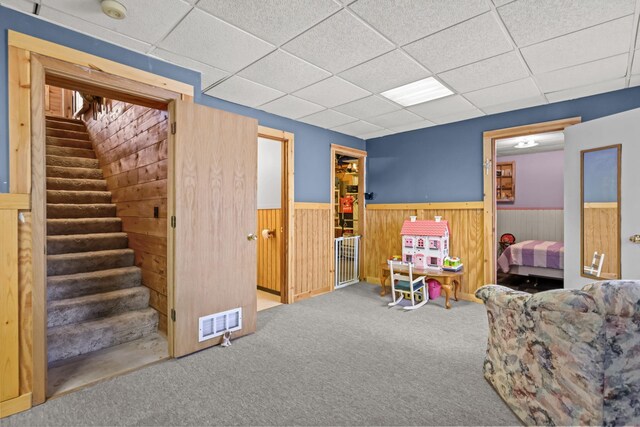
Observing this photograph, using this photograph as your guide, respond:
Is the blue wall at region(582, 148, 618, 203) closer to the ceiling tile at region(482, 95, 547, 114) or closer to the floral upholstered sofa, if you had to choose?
the ceiling tile at region(482, 95, 547, 114)

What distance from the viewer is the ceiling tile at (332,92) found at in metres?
3.14

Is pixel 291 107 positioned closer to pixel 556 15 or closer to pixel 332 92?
pixel 332 92

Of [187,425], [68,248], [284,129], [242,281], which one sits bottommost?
[187,425]

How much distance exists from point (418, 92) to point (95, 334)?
3960 mm

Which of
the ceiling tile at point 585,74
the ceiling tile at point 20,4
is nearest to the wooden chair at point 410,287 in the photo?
the ceiling tile at point 585,74

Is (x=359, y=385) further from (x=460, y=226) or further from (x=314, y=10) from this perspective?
(x=460, y=226)

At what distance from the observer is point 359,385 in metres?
2.17

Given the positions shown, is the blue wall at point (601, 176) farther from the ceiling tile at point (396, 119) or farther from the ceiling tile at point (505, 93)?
the ceiling tile at point (396, 119)

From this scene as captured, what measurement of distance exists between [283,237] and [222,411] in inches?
100

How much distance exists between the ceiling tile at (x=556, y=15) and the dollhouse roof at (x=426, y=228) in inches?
97.2

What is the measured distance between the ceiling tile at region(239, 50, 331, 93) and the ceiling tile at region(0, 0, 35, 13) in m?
1.45

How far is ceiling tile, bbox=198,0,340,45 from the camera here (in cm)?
194

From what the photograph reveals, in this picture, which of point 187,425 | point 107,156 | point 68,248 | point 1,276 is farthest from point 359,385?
point 107,156

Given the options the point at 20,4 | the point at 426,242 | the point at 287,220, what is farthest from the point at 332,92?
the point at 20,4
